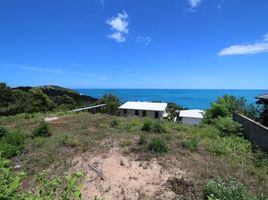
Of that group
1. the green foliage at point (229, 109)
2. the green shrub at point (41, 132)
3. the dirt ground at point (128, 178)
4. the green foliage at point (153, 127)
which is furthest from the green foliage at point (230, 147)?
the green shrub at point (41, 132)

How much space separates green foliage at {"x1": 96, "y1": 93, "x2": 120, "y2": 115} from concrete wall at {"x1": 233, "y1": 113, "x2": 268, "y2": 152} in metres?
22.2

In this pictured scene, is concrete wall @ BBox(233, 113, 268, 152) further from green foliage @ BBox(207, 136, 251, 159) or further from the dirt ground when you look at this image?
the dirt ground

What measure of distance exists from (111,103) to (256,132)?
26.3 m

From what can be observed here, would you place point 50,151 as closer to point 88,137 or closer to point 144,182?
point 88,137

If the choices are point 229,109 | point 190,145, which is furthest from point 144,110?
point 190,145

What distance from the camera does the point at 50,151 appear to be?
284 inches

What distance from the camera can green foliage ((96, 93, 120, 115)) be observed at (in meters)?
32.7

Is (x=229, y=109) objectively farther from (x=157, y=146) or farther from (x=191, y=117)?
(x=191, y=117)

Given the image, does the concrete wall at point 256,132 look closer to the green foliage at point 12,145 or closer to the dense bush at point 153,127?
the dense bush at point 153,127

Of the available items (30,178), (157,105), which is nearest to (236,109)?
(30,178)

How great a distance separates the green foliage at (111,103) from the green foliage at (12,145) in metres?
22.8

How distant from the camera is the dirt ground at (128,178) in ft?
16.0

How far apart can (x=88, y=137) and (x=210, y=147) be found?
13.6 feet

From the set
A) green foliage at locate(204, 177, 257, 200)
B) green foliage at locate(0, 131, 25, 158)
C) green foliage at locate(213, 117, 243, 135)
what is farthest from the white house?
green foliage at locate(204, 177, 257, 200)
